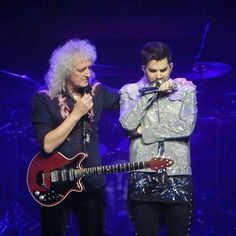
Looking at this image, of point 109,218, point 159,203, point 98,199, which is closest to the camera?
point 159,203

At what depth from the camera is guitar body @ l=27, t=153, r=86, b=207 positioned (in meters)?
2.67

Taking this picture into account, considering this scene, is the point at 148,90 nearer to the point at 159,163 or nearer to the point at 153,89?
the point at 153,89

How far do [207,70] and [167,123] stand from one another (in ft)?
5.10

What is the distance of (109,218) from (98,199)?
1.76m

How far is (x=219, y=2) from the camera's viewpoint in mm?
4043

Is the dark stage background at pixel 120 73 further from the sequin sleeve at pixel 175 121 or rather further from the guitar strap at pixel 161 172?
the guitar strap at pixel 161 172

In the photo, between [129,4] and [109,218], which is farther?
[109,218]

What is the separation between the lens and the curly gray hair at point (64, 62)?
276cm

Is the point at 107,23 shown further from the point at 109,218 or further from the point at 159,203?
the point at 159,203

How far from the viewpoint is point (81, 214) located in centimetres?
268

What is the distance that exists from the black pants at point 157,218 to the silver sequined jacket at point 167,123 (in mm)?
186

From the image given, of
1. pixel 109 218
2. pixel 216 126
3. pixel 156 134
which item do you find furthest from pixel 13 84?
pixel 156 134

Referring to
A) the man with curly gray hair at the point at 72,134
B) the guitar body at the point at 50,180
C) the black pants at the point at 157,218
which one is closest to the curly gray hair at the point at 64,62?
the man with curly gray hair at the point at 72,134

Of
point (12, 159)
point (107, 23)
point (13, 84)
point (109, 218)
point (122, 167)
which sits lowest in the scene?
point (109, 218)
